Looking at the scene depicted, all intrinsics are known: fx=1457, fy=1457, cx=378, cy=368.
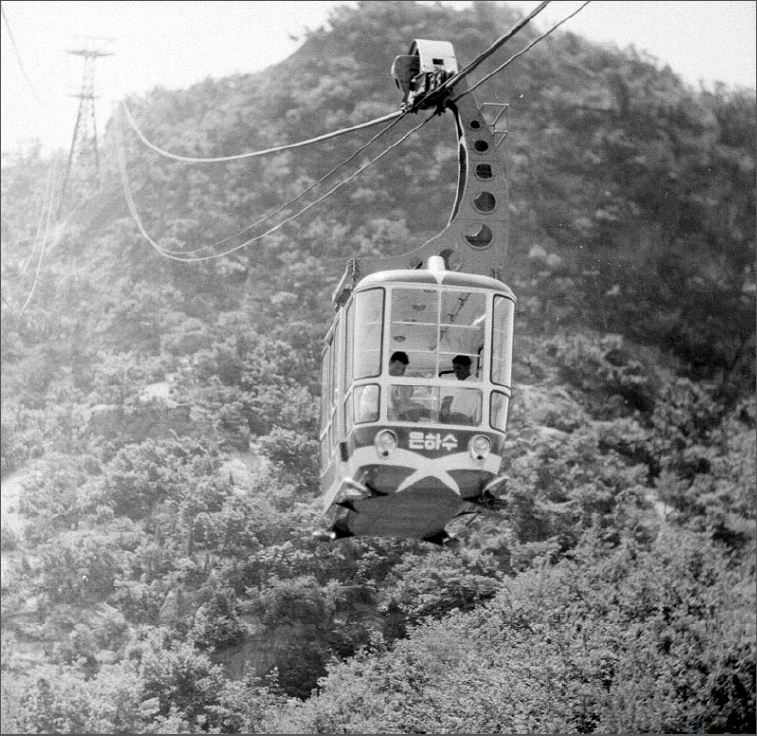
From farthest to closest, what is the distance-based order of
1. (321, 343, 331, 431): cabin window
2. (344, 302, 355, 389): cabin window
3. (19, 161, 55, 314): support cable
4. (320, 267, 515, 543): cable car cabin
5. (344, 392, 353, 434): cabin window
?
(19, 161, 55, 314): support cable < (321, 343, 331, 431): cabin window < (344, 302, 355, 389): cabin window < (344, 392, 353, 434): cabin window < (320, 267, 515, 543): cable car cabin

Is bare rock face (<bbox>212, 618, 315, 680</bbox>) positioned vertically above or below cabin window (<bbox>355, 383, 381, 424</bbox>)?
below

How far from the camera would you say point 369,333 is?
1255cm

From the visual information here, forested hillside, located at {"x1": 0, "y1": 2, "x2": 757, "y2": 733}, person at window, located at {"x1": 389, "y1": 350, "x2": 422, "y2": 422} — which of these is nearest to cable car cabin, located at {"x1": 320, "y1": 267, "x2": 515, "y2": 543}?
person at window, located at {"x1": 389, "y1": 350, "x2": 422, "y2": 422}

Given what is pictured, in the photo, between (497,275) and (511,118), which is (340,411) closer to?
(497,275)

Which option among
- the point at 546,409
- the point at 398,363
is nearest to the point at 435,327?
the point at 398,363

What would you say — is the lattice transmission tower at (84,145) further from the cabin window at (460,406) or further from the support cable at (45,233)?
the cabin window at (460,406)

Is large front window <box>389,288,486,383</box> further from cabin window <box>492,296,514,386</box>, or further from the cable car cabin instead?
cabin window <box>492,296,514,386</box>

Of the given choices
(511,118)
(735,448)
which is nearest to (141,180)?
(511,118)

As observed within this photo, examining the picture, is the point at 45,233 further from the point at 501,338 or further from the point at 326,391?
the point at 501,338

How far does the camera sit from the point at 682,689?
26031 mm

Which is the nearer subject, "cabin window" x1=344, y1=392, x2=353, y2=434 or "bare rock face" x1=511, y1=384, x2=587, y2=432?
"cabin window" x1=344, y1=392, x2=353, y2=434

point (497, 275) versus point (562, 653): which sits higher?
point (497, 275)

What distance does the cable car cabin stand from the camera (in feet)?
40.4

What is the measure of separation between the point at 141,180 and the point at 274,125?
4741mm
